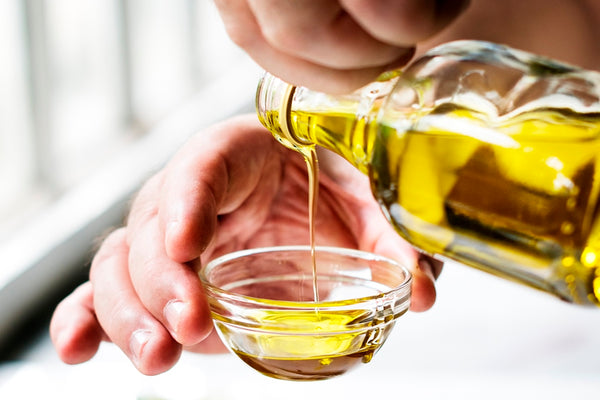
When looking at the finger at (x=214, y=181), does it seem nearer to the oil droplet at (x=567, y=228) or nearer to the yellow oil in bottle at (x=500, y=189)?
the yellow oil in bottle at (x=500, y=189)

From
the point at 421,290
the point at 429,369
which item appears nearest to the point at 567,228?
the point at 421,290

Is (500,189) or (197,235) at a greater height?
(500,189)

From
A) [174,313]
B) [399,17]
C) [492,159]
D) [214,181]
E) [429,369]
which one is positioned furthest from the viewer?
[429,369]

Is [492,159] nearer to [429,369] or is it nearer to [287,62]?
[287,62]

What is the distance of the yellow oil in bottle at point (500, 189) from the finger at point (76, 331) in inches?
13.9

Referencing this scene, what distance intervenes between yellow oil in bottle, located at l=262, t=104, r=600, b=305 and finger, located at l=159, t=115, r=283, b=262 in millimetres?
177

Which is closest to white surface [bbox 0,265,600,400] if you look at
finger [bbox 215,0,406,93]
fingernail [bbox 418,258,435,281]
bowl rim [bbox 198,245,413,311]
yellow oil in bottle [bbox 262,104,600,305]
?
fingernail [bbox 418,258,435,281]

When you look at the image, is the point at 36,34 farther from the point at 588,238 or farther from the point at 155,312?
the point at 588,238

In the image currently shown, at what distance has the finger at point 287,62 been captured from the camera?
1.71ft

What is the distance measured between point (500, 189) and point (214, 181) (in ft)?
1.02

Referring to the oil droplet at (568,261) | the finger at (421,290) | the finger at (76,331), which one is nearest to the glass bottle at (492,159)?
the oil droplet at (568,261)

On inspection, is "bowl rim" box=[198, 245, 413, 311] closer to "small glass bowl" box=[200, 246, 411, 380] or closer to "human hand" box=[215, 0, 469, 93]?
"small glass bowl" box=[200, 246, 411, 380]

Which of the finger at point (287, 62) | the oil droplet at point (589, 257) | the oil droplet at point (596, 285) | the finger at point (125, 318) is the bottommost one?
the finger at point (125, 318)

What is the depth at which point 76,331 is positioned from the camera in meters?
0.82
